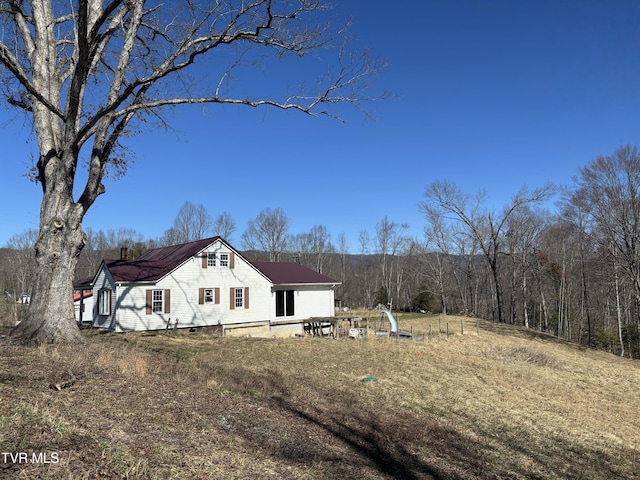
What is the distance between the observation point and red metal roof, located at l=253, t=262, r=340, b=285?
90.8 feet

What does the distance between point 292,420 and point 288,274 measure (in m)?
22.5

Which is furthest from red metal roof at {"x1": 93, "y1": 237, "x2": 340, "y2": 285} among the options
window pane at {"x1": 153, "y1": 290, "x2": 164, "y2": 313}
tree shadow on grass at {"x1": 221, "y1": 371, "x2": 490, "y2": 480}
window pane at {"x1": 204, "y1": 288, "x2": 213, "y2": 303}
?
tree shadow on grass at {"x1": 221, "y1": 371, "x2": 490, "y2": 480}

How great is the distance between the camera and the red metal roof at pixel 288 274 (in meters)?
27.7

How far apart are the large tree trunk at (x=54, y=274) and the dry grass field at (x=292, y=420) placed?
0.88 meters

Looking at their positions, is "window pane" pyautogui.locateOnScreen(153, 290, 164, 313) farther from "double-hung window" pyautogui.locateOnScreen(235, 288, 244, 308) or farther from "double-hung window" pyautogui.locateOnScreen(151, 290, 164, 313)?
"double-hung window" pyautogui.locateOnScreen(235, 288, 244, 308)

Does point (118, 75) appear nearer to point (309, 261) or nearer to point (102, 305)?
point (102, 305)

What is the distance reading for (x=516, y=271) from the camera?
44.4 meters

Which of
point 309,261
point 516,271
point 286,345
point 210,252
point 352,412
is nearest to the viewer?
point 352,412

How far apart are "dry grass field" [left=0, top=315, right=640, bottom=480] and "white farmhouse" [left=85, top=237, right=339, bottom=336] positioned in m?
8.76

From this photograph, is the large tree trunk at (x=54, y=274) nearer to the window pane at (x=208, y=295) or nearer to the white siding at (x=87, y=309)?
A: the window pane at (x=208, y=295)

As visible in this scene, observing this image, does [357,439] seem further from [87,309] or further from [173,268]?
[87,309]

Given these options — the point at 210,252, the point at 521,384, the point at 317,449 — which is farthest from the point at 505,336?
the point at 317,449

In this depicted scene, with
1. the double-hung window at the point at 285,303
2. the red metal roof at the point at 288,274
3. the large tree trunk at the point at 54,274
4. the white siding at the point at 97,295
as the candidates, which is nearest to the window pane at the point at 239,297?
the red metal roof at the point at 288,274

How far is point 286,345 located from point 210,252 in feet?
30.0
